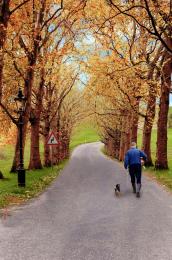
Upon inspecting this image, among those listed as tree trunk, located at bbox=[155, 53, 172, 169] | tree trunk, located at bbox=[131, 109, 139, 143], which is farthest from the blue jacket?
tree trunk, located at bbox=[131, 109, 139, 143]

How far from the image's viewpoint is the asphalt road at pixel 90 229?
8.79 meters

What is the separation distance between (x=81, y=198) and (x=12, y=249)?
8.03 metres

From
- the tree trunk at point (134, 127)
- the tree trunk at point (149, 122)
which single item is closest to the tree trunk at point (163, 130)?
the tree trunk at point (149, 122)

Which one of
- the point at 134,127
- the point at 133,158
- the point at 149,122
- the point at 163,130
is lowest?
the point at 133,158

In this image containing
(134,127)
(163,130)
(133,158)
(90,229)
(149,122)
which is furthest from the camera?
(134,127)

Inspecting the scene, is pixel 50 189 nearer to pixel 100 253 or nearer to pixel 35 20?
pixel 35 20

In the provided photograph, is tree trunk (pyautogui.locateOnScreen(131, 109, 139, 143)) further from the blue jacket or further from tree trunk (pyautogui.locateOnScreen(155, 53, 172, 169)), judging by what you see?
the blue jacket

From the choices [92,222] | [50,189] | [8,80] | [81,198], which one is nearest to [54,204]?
[81,198]

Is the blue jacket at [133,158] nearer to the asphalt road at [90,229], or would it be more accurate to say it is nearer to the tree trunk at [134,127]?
the asphalt road at [90,229]

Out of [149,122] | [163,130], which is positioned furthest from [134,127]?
[163,130]

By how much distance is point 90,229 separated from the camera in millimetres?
11031

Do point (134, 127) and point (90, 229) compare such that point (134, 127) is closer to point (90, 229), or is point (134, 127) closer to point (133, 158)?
point (133, 158)

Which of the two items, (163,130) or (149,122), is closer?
(163,130)

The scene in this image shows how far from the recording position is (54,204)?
1555 centimetres
